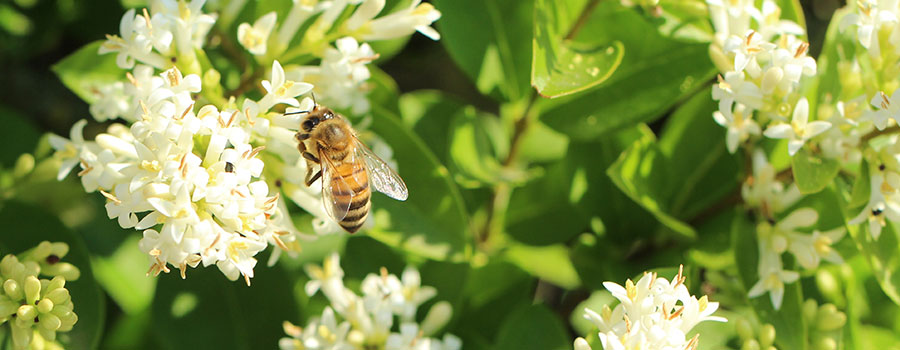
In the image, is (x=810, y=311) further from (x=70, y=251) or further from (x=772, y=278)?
(x=70, y=251)

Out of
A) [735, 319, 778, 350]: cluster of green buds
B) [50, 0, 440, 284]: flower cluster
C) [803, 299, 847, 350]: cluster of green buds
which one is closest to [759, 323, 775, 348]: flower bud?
[735, 319, 778, 350]: cluster of green buds

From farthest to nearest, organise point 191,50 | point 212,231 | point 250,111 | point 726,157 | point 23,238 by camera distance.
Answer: point 726,157 < point 23,238 < point 191,50 < point 250,111 < point 212,231

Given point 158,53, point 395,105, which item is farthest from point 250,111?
point 395,105

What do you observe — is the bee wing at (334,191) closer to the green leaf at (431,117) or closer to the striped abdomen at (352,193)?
the striped abdomen at (352,193)

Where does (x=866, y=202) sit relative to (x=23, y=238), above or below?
above

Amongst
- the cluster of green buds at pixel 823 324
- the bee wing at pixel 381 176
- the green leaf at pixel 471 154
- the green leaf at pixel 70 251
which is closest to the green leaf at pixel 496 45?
the green leaf at pixel 471 154

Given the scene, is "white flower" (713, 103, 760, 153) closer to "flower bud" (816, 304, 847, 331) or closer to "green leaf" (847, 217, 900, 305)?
"green leaf" (847, 217, 900, 305)

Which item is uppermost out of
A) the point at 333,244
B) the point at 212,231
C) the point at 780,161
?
the point at 212,231

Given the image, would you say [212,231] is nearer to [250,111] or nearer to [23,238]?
[250,111]
